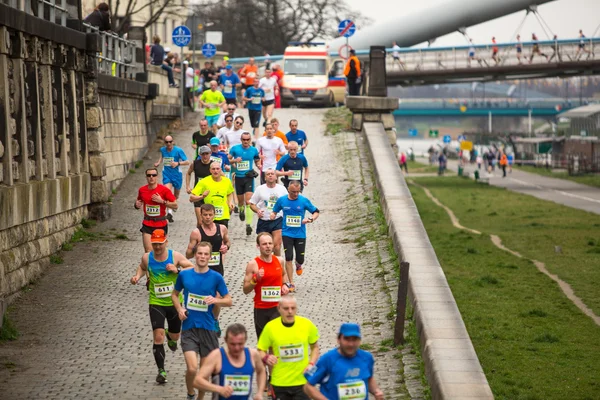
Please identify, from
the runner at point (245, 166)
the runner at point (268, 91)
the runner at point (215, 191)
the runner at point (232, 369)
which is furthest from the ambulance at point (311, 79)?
the runner at point (232, 369)

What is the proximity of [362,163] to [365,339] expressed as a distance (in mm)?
16097

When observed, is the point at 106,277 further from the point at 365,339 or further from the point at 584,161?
the point at 584,161

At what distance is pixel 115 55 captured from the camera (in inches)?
1131

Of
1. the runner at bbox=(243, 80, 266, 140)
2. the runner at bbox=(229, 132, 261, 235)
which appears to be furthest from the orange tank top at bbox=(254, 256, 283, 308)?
the runner at bbox=(243, 80, 266, 140)

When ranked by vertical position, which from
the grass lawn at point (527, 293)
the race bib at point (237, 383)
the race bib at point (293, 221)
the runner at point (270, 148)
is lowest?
the grass lawn at point (527, 293)

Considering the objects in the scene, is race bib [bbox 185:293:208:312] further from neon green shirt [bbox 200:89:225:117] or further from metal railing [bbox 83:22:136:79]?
neon green shirt [bbox 200:89:225:117]

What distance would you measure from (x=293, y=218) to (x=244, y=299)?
1.35m

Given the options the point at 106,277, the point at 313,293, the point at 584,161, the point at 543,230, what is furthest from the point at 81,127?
the point at 584,161

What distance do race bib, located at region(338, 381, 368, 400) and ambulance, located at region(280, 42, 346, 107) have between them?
1497 inches

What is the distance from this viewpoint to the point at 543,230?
135 ft

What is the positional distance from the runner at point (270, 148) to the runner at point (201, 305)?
11.2m

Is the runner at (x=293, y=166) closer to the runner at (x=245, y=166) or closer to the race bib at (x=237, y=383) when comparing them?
the runner at (x=245, y=166)

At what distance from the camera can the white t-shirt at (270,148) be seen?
23.2 metres

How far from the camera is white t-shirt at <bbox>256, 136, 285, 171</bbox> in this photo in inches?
914
